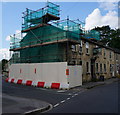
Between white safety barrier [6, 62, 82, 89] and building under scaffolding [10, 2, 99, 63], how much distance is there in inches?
53.5

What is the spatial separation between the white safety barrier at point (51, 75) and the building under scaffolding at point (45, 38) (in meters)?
1.36

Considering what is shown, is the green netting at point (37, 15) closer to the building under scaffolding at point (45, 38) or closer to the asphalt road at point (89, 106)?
the building under scaffolding at point (45, 38)

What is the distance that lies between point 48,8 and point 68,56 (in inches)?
264

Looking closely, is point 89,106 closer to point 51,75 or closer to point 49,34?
point 51,75

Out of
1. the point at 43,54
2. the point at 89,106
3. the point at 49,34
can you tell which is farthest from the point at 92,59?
the point at 89,106

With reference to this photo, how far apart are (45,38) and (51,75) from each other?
4952mm

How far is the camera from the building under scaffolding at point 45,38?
17.5 m

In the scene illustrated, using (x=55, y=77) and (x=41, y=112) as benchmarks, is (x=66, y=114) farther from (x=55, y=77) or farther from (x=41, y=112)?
(x=55, y=77)

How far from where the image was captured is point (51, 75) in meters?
16.5

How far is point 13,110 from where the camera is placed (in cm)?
718

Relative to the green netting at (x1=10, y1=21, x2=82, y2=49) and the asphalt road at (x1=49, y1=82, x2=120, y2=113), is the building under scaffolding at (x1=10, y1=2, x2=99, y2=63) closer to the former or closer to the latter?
the green netting at (x1=10, y1=21, x2=82, y2=49)

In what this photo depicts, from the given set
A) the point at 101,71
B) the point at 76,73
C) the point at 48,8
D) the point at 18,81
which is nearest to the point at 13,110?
the point at 76,73

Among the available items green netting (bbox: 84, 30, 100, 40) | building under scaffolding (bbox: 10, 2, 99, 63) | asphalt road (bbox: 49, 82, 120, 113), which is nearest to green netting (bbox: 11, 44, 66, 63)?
building under scaffolding (bbox: 10, 2, 99, 63)

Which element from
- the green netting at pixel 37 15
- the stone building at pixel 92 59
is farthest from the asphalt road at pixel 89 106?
the green netting at pixel 37 15
